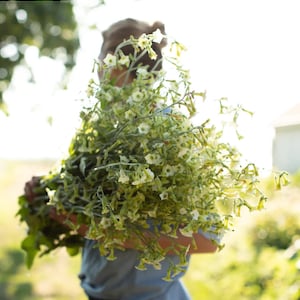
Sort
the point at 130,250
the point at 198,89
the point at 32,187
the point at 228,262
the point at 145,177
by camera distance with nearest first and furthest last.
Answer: the point at 145,177
the point at 198,89
the point at 130,250
the point at 32,187
the point at 228,262

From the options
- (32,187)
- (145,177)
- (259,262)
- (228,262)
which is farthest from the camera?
(228,262)

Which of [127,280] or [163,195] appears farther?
[127,280]

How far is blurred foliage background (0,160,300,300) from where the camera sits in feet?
6.70

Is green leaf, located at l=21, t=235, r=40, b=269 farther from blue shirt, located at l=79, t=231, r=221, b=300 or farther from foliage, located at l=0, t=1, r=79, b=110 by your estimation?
foliage, located at l=0, t=1, r=79, b=110

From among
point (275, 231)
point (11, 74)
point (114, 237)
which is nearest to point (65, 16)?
point (11, 74)

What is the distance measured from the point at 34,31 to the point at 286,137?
1641mm

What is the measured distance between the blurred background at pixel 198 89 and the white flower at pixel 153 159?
16cm

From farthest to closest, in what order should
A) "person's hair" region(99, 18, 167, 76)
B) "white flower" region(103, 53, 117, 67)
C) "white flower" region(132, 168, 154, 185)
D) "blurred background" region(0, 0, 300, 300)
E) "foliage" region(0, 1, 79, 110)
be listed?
"foliage" region(0, 1, 79, 110), "blurred background" region(0, 0, 300, 300), "person's hair" region(99, 18, 167, 76), "white flower" region(103, 53, 117, 67), "white flower" region(132, 168, 154, 185)

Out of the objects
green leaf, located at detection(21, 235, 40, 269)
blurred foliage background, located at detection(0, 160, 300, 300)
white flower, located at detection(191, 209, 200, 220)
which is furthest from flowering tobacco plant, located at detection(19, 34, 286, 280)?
blurred foliage background, located at detection(0, 160, 300, 300)

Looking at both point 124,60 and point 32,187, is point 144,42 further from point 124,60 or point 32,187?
point 32,187

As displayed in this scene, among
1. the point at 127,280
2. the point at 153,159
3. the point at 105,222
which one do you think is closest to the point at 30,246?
the point at 127,280

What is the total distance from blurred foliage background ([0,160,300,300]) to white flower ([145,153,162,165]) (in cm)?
51

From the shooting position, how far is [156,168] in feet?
3.32

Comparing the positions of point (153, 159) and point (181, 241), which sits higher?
point (153, 159)
